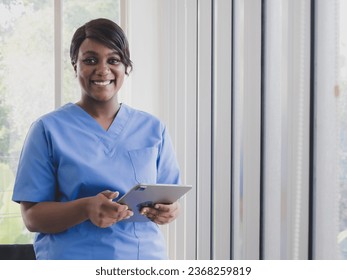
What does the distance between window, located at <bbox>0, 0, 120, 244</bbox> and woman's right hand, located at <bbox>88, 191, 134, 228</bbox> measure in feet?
5.63

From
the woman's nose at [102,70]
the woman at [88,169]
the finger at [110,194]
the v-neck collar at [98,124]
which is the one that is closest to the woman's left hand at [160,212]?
the woman at [88,169]

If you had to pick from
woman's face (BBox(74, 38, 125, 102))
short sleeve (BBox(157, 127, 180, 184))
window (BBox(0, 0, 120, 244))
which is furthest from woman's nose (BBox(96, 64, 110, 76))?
window (BBox(0, 0, 120, 244))

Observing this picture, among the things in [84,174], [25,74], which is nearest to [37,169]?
[84,174]

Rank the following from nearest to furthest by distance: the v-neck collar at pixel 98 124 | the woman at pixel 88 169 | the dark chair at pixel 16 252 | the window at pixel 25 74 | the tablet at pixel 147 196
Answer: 1. the tablet at pixel 147 196
2. the woman at pixel 88 169
3. the v-neck collar at pixel 98 124
4. the dark chair at pixel 16 252
5. the window at pixel 25 74

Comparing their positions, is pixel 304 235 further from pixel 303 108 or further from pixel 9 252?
pixel 9 252

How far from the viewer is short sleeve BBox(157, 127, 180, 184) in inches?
61.0

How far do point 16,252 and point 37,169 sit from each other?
0.74 m

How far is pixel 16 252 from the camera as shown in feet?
6.56

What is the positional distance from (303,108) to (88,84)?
561 millimetres

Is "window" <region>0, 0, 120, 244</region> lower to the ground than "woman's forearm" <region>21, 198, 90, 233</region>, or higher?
higher

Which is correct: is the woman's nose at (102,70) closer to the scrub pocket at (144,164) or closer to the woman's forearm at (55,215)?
the scrub pocket at (144,164)

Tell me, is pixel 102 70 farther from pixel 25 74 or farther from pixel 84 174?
pixel 25 74

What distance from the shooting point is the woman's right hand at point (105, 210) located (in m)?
1.27

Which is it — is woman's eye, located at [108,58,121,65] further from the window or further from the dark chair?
the window
